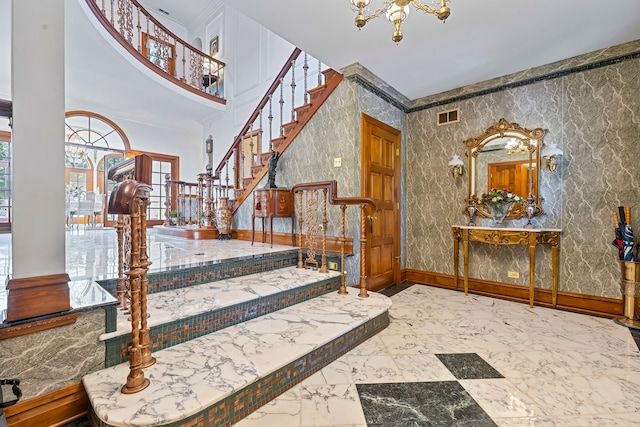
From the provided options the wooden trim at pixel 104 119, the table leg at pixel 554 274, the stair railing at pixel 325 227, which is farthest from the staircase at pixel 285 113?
the wooden trim at pixel 104 119

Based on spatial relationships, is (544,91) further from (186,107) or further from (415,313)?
(186,107)

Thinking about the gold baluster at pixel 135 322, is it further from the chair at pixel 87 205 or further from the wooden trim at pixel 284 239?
the chair at pixel 87 205

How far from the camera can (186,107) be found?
697 cm

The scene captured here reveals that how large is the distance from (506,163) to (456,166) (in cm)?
58

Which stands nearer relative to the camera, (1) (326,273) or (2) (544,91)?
(1) (326,273)

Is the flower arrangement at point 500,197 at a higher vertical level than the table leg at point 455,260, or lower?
higher

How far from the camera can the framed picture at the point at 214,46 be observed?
7674mm

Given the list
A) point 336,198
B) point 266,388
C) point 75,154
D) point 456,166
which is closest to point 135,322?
point 266,388

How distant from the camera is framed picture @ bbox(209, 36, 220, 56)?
25.2ft

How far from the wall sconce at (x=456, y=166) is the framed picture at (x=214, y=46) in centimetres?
700

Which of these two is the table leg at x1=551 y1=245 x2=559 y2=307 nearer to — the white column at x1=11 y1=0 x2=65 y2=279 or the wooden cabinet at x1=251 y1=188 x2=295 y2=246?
the wooden cabinet at x1=251 y1=188 x2=295 y2=246

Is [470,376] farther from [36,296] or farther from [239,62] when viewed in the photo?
[239,62]

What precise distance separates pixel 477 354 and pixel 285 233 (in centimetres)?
260

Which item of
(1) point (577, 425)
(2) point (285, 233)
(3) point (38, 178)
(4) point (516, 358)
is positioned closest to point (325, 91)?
(2) point (285, 233)
